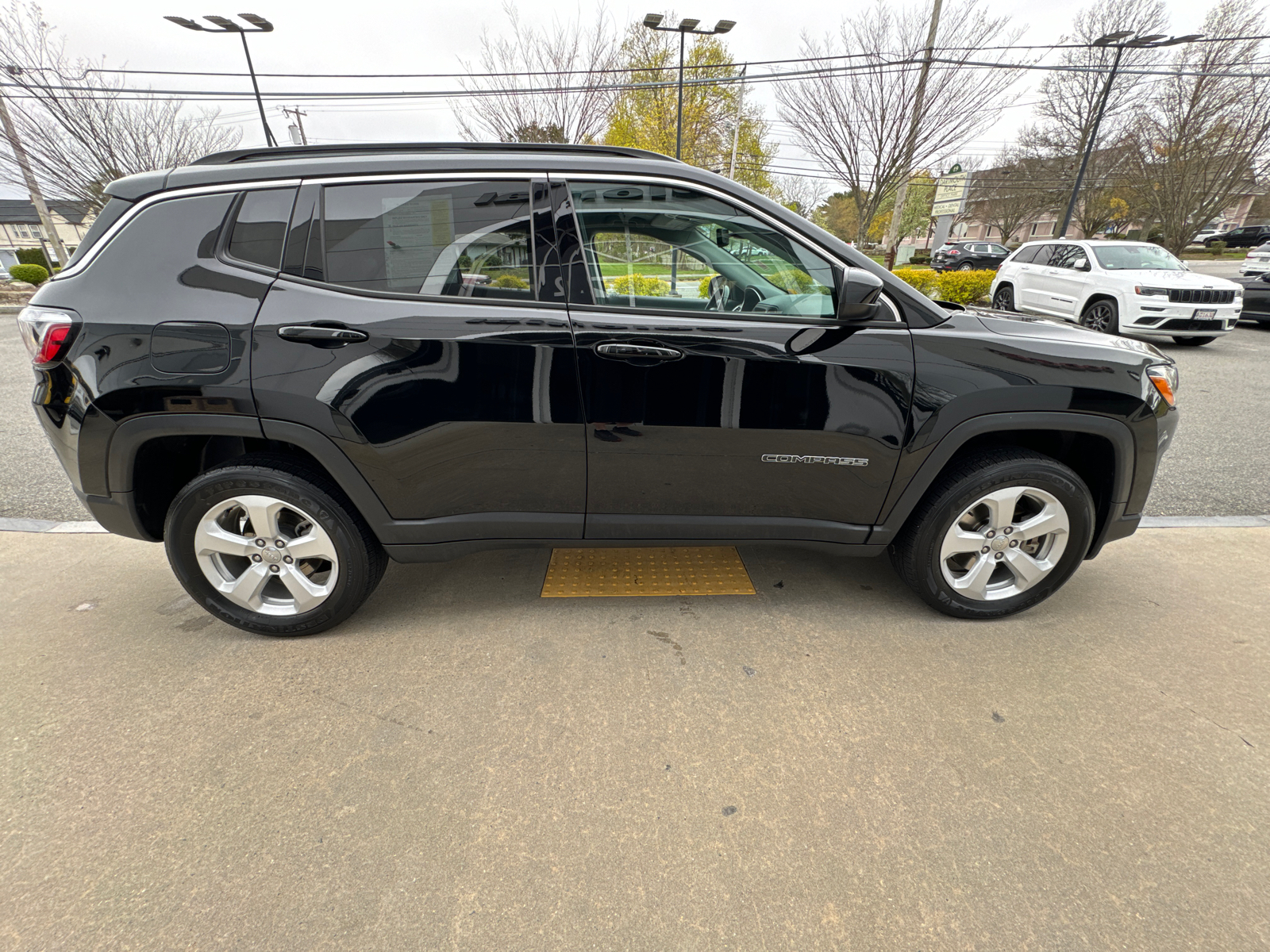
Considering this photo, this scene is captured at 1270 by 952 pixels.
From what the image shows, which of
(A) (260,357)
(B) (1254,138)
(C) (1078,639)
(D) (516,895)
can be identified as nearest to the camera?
(D) (516,895)

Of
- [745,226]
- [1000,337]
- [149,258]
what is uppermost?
[745,226]

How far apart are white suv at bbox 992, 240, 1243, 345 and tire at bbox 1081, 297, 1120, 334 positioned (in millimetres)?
12

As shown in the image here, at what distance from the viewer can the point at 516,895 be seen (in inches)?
60.9

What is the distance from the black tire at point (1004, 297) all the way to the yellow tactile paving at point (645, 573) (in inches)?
428

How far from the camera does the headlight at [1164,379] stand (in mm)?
2445

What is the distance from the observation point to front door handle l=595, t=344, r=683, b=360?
7.16 ft

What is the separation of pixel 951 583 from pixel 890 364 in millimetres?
1034

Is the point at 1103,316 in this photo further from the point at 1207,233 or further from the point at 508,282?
the point at 1207,233

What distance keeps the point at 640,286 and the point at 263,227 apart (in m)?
1.38

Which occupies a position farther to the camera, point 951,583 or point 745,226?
point 951,583

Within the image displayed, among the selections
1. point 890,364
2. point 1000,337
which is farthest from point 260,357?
point 1000,337

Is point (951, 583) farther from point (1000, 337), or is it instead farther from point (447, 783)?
point (447, 783)

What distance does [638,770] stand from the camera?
1914 mm

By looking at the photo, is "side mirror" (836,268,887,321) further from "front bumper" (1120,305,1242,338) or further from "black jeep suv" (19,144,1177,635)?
"front bumper" (1120,305,1242,338)
